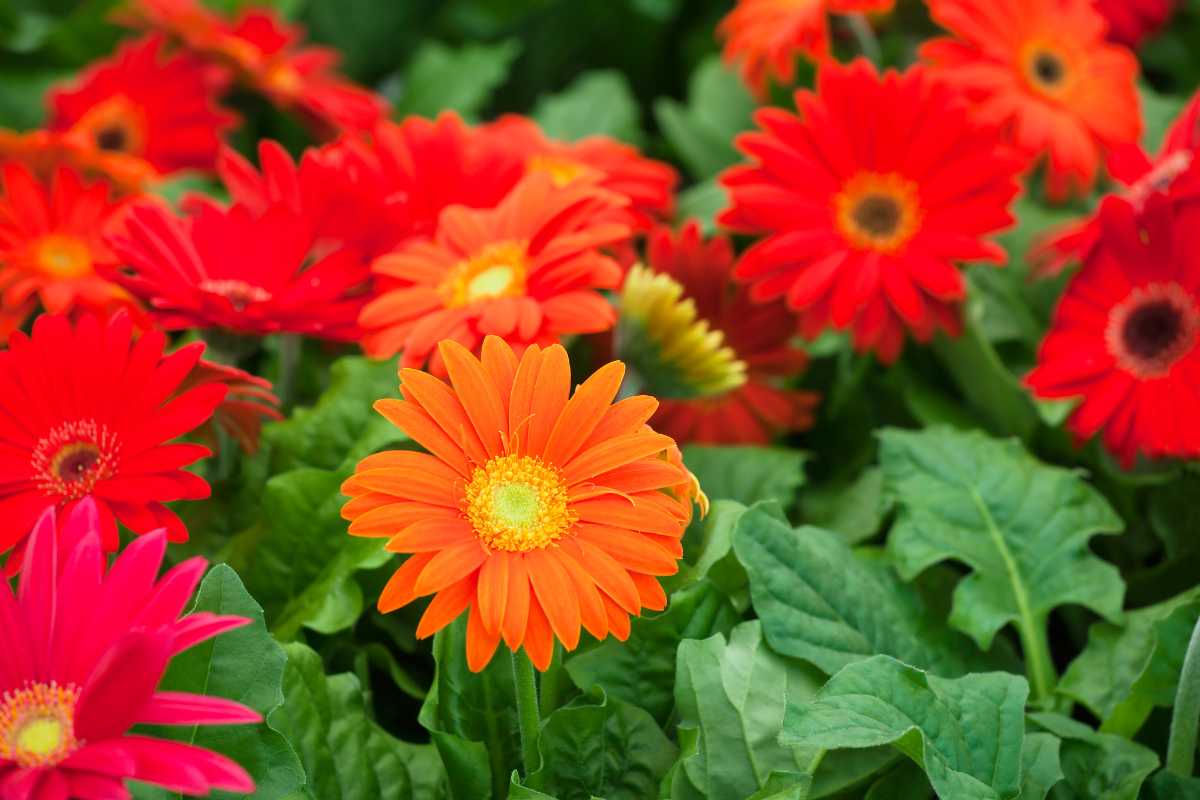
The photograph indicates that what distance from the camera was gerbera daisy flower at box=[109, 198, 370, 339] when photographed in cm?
82

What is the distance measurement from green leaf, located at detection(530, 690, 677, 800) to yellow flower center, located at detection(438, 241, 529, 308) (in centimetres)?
27

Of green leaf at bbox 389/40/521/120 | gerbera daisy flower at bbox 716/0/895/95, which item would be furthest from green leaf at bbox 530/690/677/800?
green leaf at bbox 389/40/521/120

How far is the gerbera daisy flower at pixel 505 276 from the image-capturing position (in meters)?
0.82

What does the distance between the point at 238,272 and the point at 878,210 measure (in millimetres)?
477

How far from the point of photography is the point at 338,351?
3.54ft

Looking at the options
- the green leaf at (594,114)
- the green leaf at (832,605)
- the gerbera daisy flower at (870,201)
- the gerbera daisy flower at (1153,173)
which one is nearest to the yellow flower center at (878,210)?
the gerbera daisy flower at (870,201)

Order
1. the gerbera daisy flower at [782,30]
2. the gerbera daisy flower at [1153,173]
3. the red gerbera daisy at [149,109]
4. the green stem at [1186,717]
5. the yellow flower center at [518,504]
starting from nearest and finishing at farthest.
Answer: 1. the yellow flower center at [518,504]
2. the green stem at [1186,717]
3. the gerbera daisy flower at [1153,173]
4. the gerbera daisy flower at [782,30]
5. the red gerbera daisy at [149,109]

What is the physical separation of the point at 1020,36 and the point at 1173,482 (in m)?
0.40

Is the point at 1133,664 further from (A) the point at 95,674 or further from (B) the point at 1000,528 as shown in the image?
(A) the point at 95,674

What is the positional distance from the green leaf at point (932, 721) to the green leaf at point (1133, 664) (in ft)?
0.39

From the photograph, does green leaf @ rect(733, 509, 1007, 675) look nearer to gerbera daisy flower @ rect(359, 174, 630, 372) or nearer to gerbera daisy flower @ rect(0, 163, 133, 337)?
gerbera daisy flower @ rect(359, 174, 630, 372)

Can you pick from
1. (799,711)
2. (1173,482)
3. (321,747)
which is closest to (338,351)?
(321,747)

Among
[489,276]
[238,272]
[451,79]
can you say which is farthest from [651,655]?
[451,79]

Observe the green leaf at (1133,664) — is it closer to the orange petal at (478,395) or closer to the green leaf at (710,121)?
the orange petal at (478,395)
